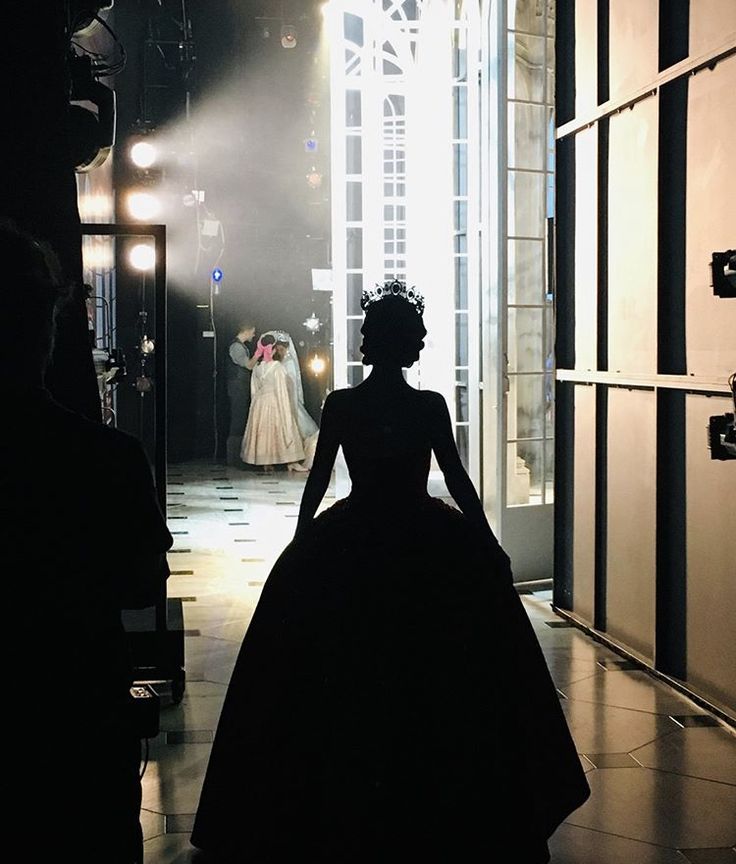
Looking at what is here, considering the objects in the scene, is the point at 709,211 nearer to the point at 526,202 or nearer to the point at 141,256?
the point at 526,202

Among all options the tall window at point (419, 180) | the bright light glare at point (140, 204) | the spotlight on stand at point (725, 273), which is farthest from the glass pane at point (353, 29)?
the spotlight on stand at point (725, 273)

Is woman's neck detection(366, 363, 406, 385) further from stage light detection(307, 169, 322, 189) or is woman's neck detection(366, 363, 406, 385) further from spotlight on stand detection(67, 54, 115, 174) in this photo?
stage light detection(307, 169, 322, 189)

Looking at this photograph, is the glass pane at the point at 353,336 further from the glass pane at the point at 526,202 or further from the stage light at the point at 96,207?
the glass pane at the point at 526,202

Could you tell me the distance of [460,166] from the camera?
8172 mm

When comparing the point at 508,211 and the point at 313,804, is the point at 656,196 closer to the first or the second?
the point at 508,211

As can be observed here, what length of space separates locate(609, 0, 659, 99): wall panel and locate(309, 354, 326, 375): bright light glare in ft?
33.9

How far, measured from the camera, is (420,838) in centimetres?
265

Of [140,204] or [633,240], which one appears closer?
[633,240]

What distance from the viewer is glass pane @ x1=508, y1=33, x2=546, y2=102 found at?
6.59 m

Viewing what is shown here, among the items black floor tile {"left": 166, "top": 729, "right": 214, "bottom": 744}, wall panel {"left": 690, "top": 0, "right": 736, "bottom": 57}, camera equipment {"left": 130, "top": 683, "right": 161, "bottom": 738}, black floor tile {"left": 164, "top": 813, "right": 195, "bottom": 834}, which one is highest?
wall panel {"left": 690, "top": 0, "right": 736, "bottom": 57}

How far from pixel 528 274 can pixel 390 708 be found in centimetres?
420

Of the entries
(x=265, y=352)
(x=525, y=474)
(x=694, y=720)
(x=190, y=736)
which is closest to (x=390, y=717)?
(x=190, y=736)

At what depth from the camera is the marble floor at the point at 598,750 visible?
3.08 metres

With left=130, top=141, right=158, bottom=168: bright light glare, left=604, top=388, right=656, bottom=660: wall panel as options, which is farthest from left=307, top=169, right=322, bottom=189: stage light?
left=604, top=388, right=656, bottom=660: wall panel
